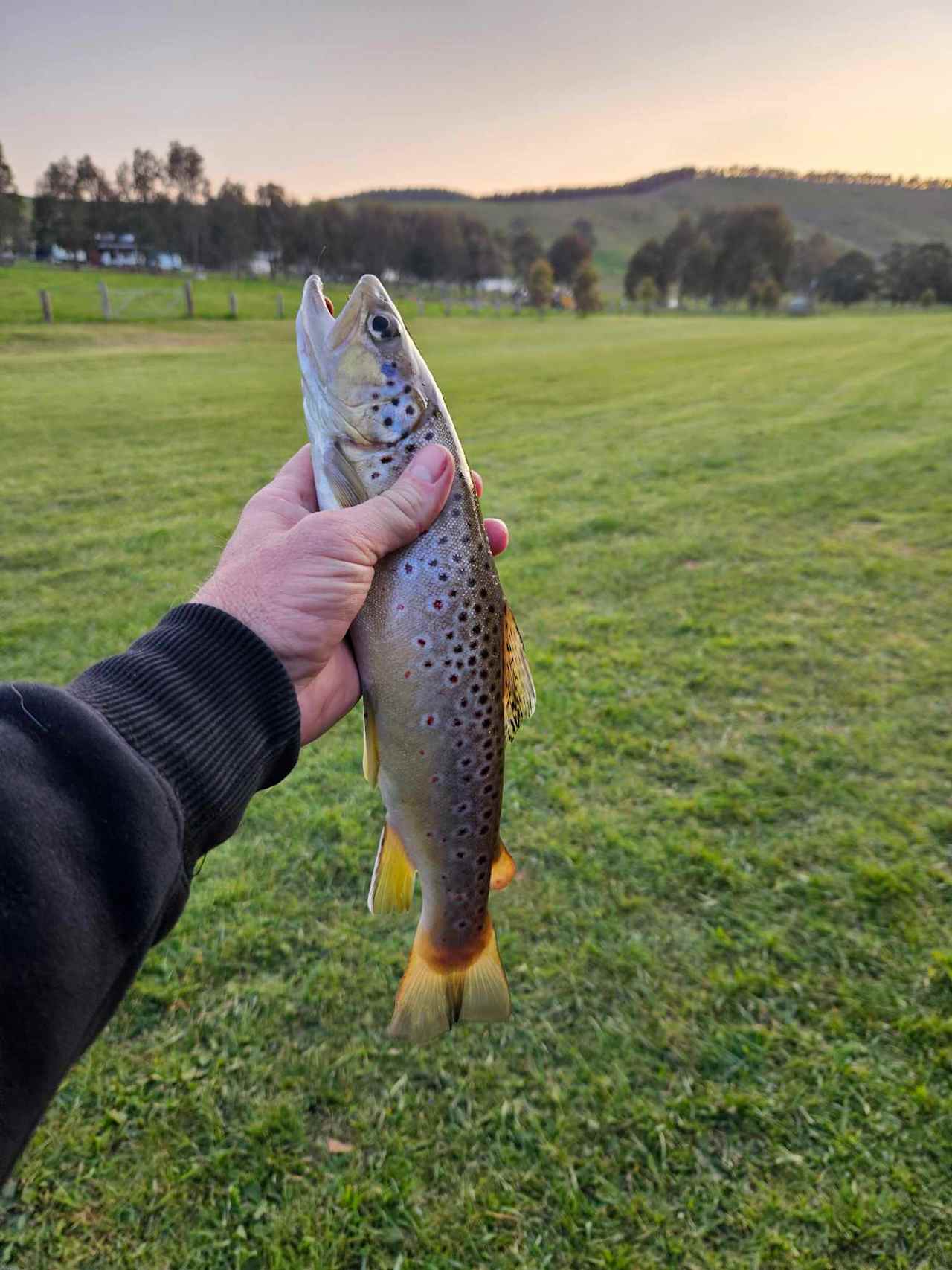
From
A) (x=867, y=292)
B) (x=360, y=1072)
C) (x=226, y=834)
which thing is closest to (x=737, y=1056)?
(x=360, y=1072)

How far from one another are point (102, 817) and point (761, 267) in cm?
13659

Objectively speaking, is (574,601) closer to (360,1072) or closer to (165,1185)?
(360,1072)

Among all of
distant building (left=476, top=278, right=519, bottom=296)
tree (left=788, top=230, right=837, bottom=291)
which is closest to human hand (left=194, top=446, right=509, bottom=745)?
distant building (left=476, top=278, right=519, bottom=296)

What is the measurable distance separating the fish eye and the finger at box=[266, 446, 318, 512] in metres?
0.49

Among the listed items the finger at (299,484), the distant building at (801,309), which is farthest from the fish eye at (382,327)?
the distant building at (801,309)

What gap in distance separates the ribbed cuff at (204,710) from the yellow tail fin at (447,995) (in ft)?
2.50

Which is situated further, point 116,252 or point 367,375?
point 116,252

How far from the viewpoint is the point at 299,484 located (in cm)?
267

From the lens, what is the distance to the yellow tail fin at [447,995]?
2.29 m

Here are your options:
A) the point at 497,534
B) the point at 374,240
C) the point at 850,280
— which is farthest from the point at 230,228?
the point at 497,534

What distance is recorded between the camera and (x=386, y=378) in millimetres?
2213

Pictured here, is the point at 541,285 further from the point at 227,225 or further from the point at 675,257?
the point at 675,257

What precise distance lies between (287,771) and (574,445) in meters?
12.7

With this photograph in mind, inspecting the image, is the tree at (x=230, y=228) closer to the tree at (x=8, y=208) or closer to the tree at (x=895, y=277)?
the tree at (x=8, y=208)
